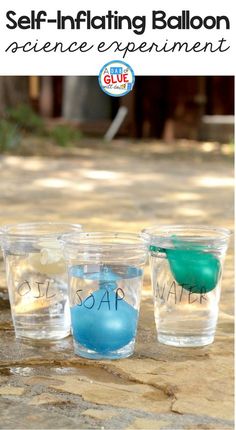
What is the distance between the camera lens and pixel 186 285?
2553 millimetres

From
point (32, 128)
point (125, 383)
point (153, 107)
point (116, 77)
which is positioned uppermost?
point (153, 107)

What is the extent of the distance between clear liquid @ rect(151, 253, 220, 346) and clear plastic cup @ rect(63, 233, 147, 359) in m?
0.11

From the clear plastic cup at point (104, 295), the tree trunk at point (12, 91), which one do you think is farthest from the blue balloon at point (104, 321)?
the tree trunk at point (12, 91)

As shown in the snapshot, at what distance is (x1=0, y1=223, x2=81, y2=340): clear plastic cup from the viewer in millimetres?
2619

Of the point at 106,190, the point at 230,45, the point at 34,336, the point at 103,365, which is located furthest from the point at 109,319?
the point at 106,190

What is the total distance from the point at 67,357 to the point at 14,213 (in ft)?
9.27

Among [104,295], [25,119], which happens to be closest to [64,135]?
[25,119]

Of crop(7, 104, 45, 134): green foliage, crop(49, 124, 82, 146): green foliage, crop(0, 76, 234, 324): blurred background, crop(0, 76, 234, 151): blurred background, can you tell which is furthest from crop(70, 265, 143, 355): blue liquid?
crop(0, 76, 234, 151): blurred background

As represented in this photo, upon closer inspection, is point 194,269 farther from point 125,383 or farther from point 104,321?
point 125,383

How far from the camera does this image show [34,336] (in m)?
2.62

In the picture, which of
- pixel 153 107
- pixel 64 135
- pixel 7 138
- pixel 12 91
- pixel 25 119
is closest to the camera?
pixel 7 138

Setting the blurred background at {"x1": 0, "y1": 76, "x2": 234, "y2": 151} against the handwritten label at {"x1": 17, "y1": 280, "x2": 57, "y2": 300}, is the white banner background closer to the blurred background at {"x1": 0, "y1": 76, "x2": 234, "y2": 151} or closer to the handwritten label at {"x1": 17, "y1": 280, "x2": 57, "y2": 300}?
the handwritten label at {"x1": 17, "y1": 280, "x2": 57, "y2": 300}

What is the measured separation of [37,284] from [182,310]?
0.43 meters

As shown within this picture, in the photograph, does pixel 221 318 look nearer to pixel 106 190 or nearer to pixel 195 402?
pixel 195 402
